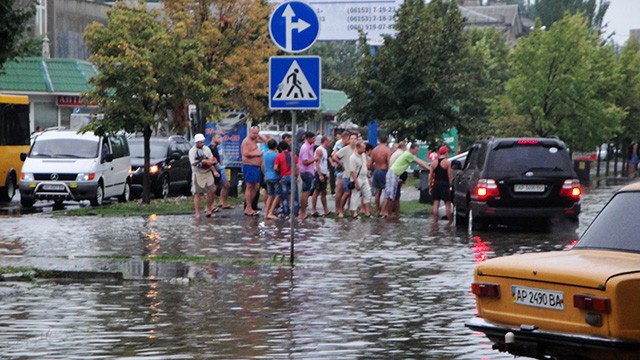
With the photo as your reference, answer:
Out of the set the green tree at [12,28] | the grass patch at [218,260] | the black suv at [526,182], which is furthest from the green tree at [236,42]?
the grass patch at [218,260]

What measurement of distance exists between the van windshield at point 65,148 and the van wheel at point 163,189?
11.8 ft

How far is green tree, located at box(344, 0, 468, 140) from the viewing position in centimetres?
3634

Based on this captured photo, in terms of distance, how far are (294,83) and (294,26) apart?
0.74 meters

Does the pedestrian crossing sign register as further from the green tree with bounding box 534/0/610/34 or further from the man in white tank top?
the green tree with bounding box 534/0/610/34

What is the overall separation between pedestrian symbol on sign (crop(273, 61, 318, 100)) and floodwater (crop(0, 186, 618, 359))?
2.22m

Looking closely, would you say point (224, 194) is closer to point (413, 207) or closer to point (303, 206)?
point (303, 206)

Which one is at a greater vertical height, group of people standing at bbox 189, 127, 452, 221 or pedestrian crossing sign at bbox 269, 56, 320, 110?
pedestrian crossing sign at bbox 269, 56, 320, 110

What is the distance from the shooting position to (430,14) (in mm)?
38312

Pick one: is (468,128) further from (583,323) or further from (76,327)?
(583,323)

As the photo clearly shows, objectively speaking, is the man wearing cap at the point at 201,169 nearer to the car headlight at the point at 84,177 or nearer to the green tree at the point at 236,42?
the car headlight at the point at 84,177

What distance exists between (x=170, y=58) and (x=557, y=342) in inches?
967

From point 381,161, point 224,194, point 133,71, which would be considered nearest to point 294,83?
point 381,161

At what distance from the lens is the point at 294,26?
1811 cm

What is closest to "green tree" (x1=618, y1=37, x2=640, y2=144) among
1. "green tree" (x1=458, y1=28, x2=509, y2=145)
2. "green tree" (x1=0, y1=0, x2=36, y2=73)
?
"green tree" (x1=458, y1=28, x2=509, y2=145)
